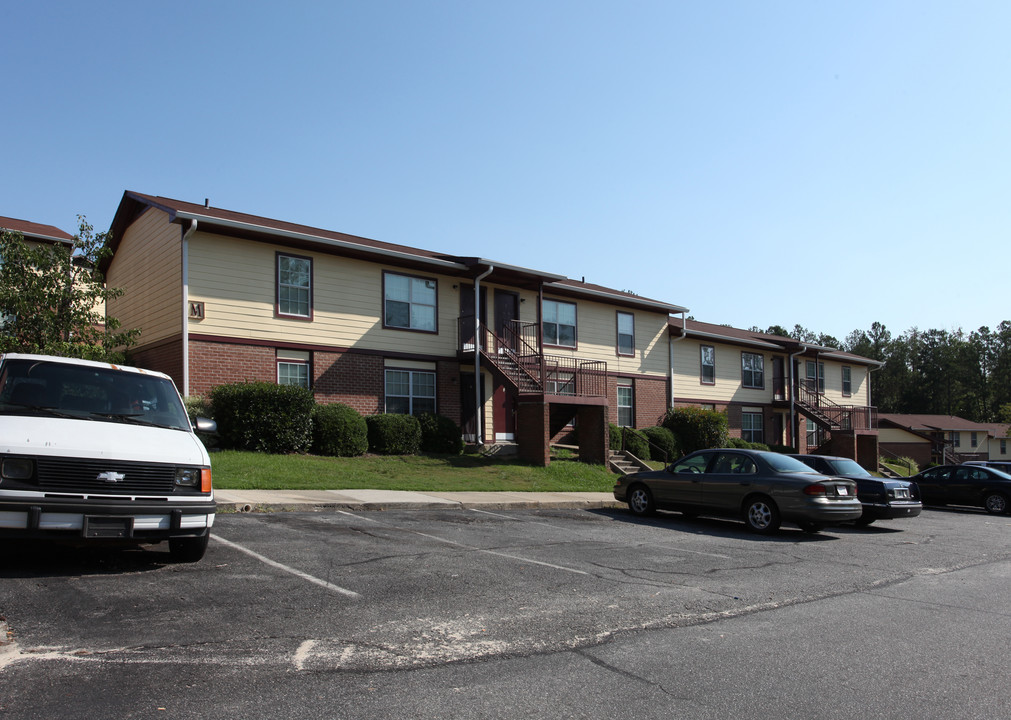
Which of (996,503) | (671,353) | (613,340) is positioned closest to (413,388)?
(613,340)

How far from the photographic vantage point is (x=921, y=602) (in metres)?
7.86

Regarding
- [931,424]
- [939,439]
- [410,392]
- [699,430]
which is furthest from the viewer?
[931,424]

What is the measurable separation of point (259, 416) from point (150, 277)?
614 cm

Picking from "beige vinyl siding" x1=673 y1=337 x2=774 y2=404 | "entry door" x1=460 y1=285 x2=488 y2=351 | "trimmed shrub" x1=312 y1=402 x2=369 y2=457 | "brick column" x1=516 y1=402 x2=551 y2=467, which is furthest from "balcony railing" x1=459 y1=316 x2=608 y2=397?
"beige vinyl siding" x1=673 y1=337 x2=774 y2=404

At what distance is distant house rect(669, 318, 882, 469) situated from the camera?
3338cm

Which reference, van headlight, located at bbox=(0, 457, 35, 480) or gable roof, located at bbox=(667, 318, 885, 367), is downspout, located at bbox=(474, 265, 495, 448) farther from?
van headlight, located at bbox=(0, 457, 35, 480)

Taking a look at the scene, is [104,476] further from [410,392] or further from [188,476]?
[410,392]

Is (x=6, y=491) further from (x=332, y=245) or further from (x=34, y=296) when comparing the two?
(x=332, y=245)

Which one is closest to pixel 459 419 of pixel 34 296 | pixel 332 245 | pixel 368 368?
pixel 368 368

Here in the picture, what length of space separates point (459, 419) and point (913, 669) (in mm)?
18992

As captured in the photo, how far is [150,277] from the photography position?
69.5ft

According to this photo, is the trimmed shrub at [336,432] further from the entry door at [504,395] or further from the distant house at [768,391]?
the distant house at [768,391]

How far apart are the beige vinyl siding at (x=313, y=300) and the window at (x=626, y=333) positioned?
830 cm

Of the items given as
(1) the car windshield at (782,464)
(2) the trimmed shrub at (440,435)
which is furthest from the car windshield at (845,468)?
(2) the trimmed shrub at (440,435)
